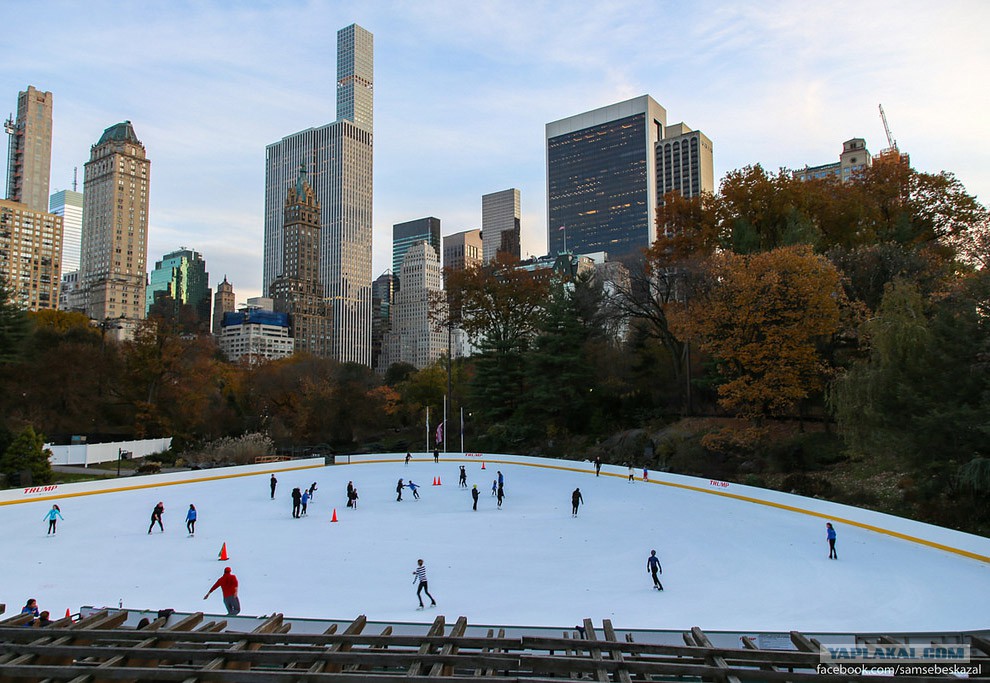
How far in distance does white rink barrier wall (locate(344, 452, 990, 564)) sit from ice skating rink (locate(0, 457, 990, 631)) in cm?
40

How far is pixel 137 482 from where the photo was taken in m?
29.0

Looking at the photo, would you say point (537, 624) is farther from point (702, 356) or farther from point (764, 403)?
point (702, 356)

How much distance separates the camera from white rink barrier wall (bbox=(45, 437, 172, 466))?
37125 millimetres

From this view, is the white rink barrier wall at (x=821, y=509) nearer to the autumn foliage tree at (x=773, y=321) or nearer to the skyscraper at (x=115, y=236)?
the autumn foliage tree at (x=773, y=321)

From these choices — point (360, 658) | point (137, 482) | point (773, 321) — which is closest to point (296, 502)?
point (137, 482)

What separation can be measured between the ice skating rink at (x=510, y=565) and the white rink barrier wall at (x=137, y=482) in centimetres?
164

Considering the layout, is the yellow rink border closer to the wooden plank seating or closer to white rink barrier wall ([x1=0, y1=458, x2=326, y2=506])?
white rink barrier wall ([x1=0, y1=458, x2=326, y2=506])

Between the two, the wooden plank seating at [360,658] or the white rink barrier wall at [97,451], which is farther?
the white rink barrier wall at [97,451]

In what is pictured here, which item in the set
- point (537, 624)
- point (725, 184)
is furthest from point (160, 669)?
point (725, 184)

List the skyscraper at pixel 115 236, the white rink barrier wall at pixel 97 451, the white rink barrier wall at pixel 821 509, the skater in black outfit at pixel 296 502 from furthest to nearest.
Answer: the skyscraper at pixel 115 236 < the white rink barrier wall at pixel 97 451 < the skater in black outfit at pixel 296 502 < the white rink barrier wall at pixel 821 509

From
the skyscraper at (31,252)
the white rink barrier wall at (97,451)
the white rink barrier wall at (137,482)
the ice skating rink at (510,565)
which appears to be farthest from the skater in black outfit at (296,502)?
the skyscraper at (31,252)

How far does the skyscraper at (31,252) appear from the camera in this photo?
551ft

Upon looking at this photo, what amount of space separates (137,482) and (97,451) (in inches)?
496

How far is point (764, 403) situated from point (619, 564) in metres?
22.1
